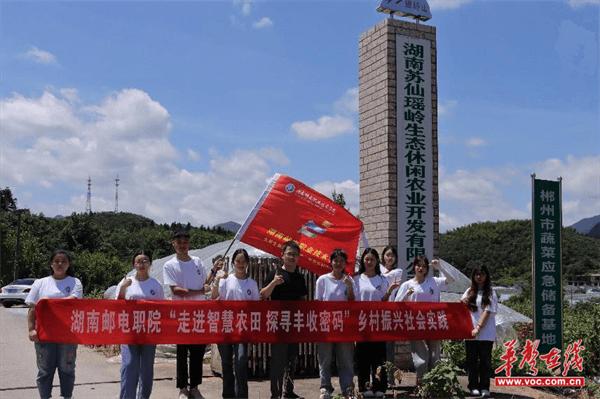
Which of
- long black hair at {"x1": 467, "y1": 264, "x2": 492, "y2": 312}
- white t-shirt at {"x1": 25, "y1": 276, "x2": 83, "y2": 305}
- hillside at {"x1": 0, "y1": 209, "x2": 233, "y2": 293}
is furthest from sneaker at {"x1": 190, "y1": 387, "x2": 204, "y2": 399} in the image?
hillside at {"x1": 0, "y1": 209, "x2": 233, "y2": 293}

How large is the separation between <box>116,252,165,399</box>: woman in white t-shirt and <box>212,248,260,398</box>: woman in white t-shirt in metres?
0.68

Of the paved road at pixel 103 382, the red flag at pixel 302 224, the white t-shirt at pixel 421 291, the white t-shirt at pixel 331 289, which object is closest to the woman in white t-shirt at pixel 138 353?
the paved road at pixel 103 382

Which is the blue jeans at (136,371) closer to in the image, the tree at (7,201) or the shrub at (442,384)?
the shrub at (442,384)

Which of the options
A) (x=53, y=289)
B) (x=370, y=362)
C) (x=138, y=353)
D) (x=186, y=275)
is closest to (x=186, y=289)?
(x=186, y=275)

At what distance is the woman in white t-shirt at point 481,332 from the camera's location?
727 cm

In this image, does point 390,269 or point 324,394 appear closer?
point 324,394

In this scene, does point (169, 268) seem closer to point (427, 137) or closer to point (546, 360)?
point (427, 137)

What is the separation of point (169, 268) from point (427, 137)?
4370mm

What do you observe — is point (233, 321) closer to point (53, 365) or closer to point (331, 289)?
point (331, 289)

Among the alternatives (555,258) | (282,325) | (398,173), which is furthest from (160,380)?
(555,258)

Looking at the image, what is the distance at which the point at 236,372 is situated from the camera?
6.56 metres

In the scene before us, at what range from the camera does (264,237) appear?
741 centimetres

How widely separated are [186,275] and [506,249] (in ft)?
224

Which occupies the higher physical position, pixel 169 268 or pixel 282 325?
pixel 169 268
